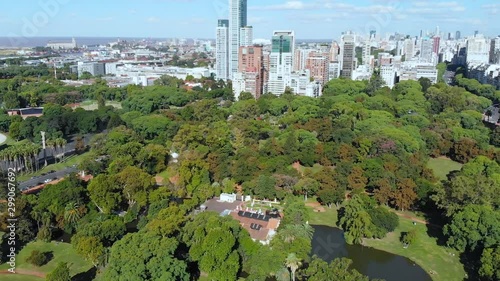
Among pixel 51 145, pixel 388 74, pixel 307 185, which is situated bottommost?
pixel 307 185

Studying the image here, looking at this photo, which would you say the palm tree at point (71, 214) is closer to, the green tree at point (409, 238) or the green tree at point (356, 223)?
the green tree at point (356, 223)

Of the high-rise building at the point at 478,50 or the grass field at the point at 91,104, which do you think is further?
the high-rise building at the point at 478,50

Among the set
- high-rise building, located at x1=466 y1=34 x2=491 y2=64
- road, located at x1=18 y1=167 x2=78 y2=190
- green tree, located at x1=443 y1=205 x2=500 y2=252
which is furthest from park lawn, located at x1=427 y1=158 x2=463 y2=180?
high-rise building, located at x1=466 y1=34 x2=491 y2=64

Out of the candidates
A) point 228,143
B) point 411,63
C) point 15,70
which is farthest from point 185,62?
point 228,143

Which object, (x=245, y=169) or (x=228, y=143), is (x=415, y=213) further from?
(x=228, y=143)

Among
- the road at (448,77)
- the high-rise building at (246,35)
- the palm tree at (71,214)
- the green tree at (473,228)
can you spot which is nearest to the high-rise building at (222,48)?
the high-rise building at (246,35)

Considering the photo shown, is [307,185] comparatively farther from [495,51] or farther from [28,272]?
[495,51]

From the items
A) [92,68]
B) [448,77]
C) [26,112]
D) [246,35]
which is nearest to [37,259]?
[26,112]
